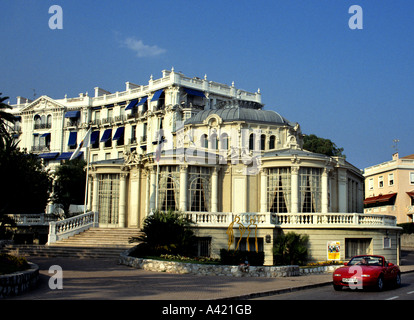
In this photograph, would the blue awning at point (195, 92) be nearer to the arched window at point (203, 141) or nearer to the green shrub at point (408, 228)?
the arched window at point (203, 141)

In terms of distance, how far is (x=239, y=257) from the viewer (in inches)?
1025

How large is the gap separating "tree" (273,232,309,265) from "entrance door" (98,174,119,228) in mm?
14485

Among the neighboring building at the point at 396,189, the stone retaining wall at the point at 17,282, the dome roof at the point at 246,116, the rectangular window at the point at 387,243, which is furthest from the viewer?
the neighboring building at the point at 396,189

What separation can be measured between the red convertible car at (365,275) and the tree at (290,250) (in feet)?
34.4

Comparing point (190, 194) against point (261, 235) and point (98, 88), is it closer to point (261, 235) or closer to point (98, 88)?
point (261, 235)

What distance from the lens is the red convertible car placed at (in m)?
19.9

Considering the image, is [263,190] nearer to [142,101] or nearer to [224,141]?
[224,141]

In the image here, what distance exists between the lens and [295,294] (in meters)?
19.8

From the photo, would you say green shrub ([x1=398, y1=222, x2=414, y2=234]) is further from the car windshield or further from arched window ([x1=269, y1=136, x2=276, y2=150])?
the car windshield

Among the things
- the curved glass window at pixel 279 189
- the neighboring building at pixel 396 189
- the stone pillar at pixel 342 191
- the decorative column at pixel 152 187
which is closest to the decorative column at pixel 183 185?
the decorative column at pixel 152 187

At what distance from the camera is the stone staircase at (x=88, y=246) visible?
3183 cm
